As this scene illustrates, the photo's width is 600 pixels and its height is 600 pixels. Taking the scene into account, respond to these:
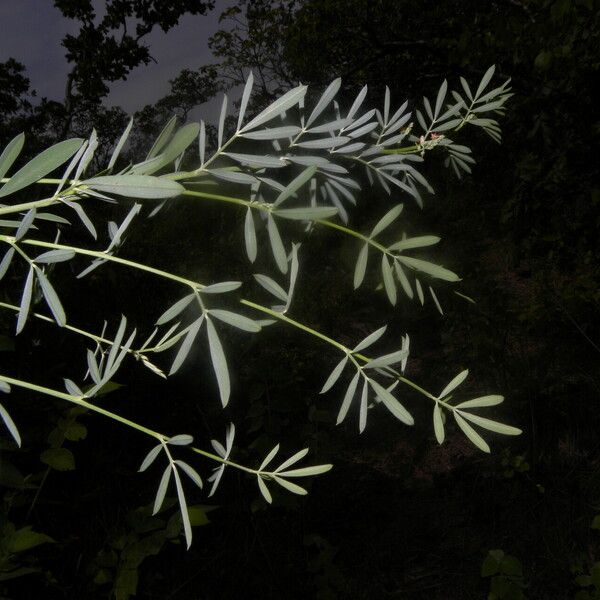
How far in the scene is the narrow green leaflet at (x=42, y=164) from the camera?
0.97 ft

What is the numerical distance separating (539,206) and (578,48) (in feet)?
3.16

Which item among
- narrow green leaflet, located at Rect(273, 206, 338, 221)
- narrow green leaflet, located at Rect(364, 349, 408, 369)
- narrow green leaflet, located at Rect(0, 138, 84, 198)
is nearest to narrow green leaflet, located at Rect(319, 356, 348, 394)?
narrow green leaflet, located at Rect(364, 349, 408, 369)

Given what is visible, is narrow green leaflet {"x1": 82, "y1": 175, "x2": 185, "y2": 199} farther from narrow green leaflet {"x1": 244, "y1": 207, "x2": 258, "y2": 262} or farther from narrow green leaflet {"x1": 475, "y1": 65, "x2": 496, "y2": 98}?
narrow green leaflet {"x1": 475, "y1": 65, "x2": 496, "y2": 98}

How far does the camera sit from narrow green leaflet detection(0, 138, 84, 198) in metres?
0.30

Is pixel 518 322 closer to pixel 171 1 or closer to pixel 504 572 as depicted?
pixel 504 572

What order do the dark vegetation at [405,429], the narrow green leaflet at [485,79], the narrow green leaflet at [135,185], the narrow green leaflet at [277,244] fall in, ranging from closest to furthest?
the narrow green leaflet at [135,185] < the narrow green leaflet at [277,244] < the narrow green leaflet at [485,79] < the dark vegetation at [405,429]

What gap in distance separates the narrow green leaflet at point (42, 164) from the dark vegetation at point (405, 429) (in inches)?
17.6

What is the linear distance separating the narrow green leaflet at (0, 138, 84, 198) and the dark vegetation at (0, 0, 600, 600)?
0.45 metres

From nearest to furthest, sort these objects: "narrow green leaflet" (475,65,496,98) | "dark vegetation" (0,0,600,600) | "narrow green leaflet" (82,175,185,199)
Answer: "narrow green leaflet" (82,175,185,199), "narrow green leaflet" (475,65,496,98), "dark vegetation" (0,0,600,600)

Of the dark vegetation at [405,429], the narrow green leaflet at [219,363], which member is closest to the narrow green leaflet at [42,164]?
the narrow green leaflet at [219,363]

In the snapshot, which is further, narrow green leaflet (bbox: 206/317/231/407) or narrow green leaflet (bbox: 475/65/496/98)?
narrow green leaflet (bbox: 475/65/496/98)

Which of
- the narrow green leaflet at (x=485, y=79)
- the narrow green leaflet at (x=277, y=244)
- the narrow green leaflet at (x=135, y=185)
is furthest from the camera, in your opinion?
the narrow green leaflet at (x=485, y=79)

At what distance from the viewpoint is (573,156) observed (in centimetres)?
264

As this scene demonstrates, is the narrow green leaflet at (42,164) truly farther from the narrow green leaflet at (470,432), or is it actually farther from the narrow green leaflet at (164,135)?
the narrow green leaflet at (470,432)
